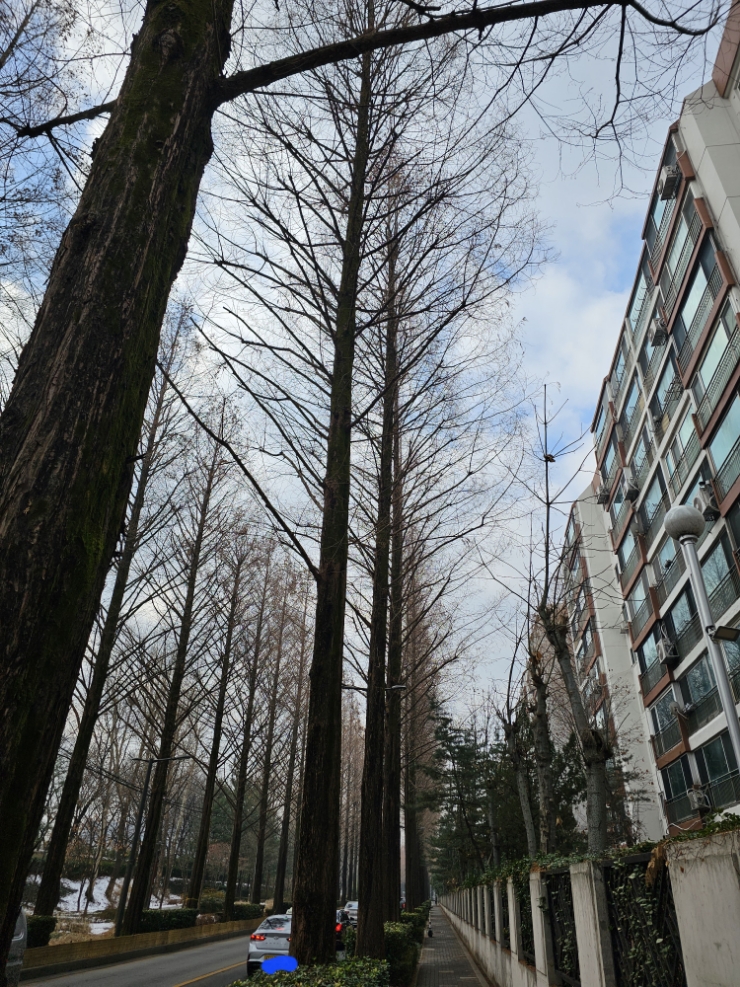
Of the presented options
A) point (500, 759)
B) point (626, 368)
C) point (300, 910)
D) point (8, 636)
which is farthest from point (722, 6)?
point (626, 368)

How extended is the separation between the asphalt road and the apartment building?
9.82 meters

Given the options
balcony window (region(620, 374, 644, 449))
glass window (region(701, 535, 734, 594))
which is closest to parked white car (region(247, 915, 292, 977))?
glass window (region(701, 535, 734, 594))

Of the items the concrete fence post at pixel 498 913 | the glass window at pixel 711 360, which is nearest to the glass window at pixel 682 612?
the glass window at pixel 711 360

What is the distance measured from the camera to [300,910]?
545cm

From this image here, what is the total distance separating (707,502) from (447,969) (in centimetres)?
1527

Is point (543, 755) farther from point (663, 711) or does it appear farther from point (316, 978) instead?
point (663, 711)

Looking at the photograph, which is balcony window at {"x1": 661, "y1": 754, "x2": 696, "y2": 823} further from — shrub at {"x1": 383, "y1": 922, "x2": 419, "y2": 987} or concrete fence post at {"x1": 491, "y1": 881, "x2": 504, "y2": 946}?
shrub at {"x1": 383, "y1": 922, "x2": 419, "y2": 987}

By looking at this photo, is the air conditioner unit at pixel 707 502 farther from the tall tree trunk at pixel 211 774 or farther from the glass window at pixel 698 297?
the tall tree trunk at pixel 211 774

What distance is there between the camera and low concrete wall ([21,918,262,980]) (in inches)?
444

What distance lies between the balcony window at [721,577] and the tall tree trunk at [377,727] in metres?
13.8

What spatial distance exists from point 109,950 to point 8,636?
621 inches

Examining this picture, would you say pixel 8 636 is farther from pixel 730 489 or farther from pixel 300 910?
pixel 730 489

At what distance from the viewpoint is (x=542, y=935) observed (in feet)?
23.6

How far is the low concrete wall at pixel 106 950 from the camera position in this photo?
37.0ft
